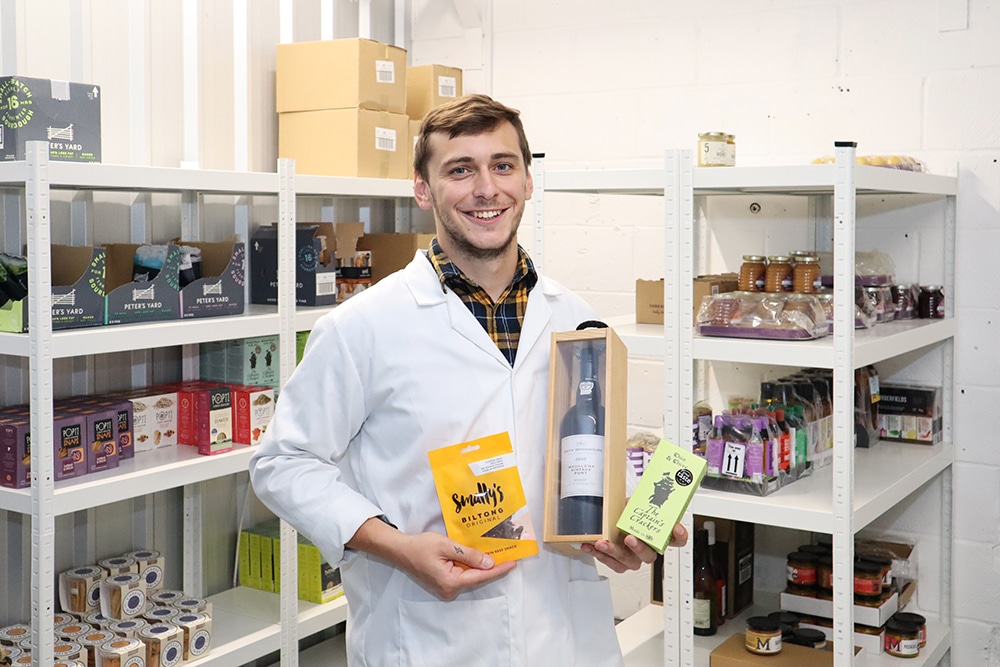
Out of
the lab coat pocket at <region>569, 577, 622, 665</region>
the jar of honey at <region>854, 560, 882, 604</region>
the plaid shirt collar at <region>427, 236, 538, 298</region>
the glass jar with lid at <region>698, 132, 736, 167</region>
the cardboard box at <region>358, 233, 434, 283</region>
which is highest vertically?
the glass jar with lid at <region>698, 132, 736, 167</region>

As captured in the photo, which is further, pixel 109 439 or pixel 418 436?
pixel 109 439

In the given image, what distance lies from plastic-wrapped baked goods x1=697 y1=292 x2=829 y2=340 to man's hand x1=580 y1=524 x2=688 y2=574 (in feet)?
3.17

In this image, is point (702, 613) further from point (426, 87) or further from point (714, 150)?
point (426, 87)

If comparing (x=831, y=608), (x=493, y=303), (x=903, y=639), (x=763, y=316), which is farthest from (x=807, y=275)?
(x=493, y=303)

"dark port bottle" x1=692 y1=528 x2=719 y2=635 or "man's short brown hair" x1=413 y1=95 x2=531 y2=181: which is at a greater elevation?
"man's short brown hair" x1=413 y1=95 x2=531 y2=181

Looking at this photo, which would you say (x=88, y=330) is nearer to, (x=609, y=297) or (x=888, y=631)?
(x=609, y=297)

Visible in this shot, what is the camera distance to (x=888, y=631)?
2.90 metres

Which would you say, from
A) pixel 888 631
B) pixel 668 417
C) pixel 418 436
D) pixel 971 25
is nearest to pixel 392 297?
pixel 418 436

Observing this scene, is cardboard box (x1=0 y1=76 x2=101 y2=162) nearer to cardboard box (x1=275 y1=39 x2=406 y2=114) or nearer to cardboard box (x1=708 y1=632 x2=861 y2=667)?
cardboard box (x1=275 y1=39 x2=406 y2=114)

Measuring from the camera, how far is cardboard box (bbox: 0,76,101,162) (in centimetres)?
241

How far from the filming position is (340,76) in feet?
11.0

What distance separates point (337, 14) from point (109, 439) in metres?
1.90

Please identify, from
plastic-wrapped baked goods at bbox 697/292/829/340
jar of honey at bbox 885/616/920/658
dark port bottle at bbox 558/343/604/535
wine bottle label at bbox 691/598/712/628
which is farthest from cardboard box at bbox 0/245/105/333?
jar of honey at bbox 885/616/920/658

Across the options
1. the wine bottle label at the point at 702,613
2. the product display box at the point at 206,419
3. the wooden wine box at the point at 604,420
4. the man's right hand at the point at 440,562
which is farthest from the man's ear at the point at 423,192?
the wine bottle label at the point at 702,613
